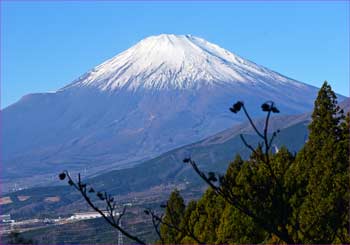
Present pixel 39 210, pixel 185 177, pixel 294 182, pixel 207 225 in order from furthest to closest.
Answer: pixel 185 177, pixel 39 210, pixel 207 225, pixel 294 182

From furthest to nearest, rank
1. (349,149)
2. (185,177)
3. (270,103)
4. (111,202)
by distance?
(185,177) → (349,149) → (111,202) → (270,103)

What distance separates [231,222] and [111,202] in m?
17.3

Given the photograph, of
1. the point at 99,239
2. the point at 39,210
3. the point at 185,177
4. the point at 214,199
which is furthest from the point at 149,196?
the point at 214,199

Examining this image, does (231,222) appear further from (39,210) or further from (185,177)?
A: (185,177)

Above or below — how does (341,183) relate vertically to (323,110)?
below

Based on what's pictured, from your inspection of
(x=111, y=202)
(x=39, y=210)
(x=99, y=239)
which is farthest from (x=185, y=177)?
(x=111, y=202)

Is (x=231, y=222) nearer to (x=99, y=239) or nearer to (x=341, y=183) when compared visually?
(x=341, y=183)

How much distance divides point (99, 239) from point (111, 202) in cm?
7704

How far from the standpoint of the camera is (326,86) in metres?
20.7

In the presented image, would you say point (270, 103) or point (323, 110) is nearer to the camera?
point (270, 103)

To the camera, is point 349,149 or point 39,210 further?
point 39,210

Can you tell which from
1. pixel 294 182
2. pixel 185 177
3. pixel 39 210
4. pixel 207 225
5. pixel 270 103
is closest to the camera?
pixel 270 103

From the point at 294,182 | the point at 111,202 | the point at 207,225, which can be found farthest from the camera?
the point at 207,225

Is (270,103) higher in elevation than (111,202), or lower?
higher
